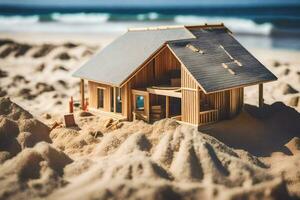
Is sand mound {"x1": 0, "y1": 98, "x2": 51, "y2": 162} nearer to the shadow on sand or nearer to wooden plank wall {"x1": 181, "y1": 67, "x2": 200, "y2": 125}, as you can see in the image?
wooden plank wall {"x1": 181, "y1": 67, "x2": 200, "y2": 125}

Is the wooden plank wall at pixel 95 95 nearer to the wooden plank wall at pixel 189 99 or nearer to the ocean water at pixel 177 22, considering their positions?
the wooden plank wall at pixel 189 99

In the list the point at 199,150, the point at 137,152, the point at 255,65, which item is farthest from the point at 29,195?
the point at 255,65

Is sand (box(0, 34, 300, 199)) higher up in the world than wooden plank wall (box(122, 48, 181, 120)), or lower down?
lower down

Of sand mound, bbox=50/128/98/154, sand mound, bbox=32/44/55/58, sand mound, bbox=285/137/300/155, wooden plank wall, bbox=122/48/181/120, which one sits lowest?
sand mound, bbox=285/137/300/155

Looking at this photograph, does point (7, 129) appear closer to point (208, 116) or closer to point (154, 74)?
point (154, 74)

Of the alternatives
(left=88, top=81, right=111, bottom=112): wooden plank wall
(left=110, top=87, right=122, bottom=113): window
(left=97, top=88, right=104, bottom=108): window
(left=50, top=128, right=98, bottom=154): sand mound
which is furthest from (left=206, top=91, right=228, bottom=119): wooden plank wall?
(left=97, top=88, right=104, bottom=108): window

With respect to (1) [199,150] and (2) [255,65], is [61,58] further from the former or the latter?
(1) [199,150]

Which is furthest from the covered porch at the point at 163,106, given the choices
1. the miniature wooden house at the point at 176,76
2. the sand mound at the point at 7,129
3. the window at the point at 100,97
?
the sand mound at the point at 7,129

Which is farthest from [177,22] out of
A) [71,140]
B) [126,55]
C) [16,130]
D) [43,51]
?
[16,130]
